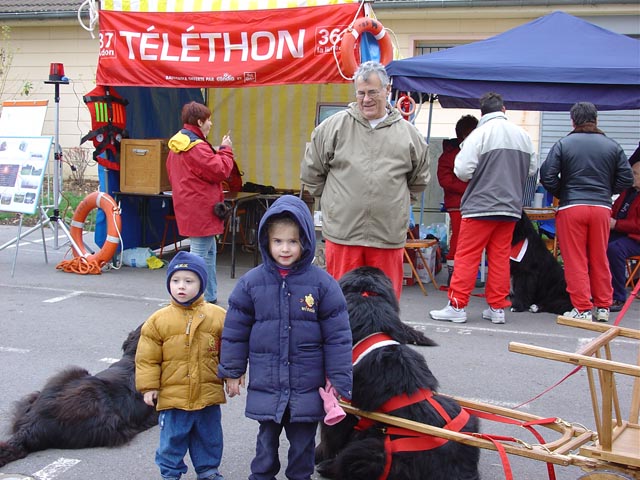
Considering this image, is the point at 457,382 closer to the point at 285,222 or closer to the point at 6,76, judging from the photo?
the point at 285,222

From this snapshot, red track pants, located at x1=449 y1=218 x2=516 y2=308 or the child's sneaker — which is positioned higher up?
red track pants, located at x1=449 y1=218 x2=516 y2=308

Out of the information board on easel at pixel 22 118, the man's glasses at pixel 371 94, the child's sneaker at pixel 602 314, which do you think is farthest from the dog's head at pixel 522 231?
the information board on easel at pixel 22 118

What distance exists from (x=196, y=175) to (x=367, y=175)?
8.64 ft

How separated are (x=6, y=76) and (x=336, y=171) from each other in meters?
13.1

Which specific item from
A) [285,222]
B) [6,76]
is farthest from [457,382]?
[6,76]

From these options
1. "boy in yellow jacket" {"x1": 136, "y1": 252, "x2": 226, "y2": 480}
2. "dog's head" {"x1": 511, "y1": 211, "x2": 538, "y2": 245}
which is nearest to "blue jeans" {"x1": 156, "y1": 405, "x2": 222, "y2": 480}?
"boy in yellow jacket" {"x1": 136, "y1": 252, "x2": 226, "y2": 480}

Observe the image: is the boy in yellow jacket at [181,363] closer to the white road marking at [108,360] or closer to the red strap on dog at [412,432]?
the red strap on dog at [412,432]

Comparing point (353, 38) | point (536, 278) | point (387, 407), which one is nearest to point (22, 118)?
point (353, 38)

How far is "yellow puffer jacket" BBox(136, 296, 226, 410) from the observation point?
314 cm

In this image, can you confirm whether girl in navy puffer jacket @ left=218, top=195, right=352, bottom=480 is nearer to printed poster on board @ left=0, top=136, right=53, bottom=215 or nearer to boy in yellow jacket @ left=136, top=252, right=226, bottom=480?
boy in yellow jacket @ left=136, top=252, right=226, bottom=480

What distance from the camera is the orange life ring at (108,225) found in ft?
26.8

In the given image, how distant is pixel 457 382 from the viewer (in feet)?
16.4

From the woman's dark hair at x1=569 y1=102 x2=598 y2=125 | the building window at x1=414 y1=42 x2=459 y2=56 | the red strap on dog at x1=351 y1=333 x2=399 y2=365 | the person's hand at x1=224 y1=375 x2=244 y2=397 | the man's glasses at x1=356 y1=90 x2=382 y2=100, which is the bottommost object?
the person's hand at x1=224 y1=375 x2=244 y2=397

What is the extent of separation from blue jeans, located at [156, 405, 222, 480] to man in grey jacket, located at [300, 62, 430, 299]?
165cm
